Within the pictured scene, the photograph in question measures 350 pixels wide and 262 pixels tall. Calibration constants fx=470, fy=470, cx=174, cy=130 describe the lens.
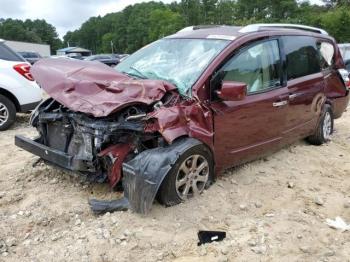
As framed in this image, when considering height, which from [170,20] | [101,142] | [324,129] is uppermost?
[170,20]

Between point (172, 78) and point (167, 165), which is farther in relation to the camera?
point (172, 78)

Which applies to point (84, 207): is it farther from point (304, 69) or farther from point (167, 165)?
point (304, 69)

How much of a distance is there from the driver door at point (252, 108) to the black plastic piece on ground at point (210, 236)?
960 millimetres

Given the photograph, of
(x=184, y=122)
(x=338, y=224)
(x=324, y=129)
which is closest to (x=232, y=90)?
(x=184, y=122)

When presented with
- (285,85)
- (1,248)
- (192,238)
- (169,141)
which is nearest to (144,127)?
(169,141)

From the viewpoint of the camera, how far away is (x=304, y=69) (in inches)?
243

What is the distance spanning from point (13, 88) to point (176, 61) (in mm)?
4234

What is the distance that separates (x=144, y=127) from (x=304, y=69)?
117 inches

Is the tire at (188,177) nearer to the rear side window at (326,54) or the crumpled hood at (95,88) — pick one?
the crumpled hood at (95,88)

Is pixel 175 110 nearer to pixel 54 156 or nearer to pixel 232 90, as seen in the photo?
pixel 232 90

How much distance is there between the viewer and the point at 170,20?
8288 cm

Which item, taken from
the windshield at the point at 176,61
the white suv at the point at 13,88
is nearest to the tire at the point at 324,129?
the windshield at the point at 176,61

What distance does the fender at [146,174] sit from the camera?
4.01m

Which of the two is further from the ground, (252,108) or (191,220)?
(252,108)
